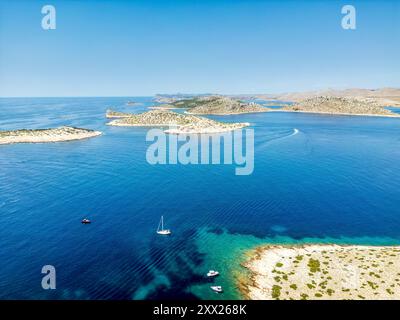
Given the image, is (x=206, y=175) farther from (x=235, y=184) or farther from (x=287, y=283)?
(x=287, y=283)

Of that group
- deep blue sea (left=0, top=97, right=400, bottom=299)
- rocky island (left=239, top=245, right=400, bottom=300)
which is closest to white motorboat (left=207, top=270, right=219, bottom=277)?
deep blue sea (left=0, top=97, right=400, bottom=299)

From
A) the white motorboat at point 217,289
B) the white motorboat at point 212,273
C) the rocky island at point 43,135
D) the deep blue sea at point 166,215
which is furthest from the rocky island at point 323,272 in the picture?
the rocky island at point 43,135

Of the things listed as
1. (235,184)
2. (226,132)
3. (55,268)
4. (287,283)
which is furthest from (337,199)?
(226,132)

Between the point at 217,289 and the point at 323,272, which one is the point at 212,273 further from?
the point at 323,272

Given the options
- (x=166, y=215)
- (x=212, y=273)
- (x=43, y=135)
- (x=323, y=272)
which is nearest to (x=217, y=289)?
(x=212, y=273)

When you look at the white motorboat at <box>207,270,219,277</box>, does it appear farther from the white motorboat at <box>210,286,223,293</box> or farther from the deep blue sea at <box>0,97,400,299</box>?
the white motorboat at <box>210,286,223,293</box>

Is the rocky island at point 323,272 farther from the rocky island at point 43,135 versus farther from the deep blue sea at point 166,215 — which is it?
the rocky island at point 43,135
